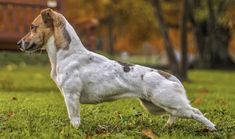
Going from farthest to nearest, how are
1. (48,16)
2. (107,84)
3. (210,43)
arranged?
(210,43) → (48,16) → (107,84)

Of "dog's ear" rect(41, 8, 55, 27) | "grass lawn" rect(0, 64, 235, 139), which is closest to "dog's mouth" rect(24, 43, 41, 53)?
"dog's ear" rect(41, 8, 55, 27)

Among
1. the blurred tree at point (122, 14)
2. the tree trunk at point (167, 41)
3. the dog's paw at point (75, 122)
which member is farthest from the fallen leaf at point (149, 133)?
the blurred tree at point (122, 14)

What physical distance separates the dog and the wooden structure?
15.1 feet

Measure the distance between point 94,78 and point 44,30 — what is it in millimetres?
696

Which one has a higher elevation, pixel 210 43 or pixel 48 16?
pixel 48 16

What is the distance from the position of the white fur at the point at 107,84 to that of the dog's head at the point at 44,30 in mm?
67

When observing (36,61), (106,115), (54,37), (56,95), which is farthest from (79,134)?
(36,61)

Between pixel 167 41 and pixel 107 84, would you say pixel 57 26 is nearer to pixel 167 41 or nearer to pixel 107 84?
pixel 107 84

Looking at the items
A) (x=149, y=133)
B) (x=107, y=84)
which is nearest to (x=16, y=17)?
(x=107, y=84)

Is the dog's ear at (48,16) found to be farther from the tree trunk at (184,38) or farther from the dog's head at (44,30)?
the tree trunk at (184,38)

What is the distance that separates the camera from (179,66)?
1653 centimetres

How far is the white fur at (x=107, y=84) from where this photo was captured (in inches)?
231

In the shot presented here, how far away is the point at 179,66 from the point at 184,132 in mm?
10573

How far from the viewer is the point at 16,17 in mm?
11250
